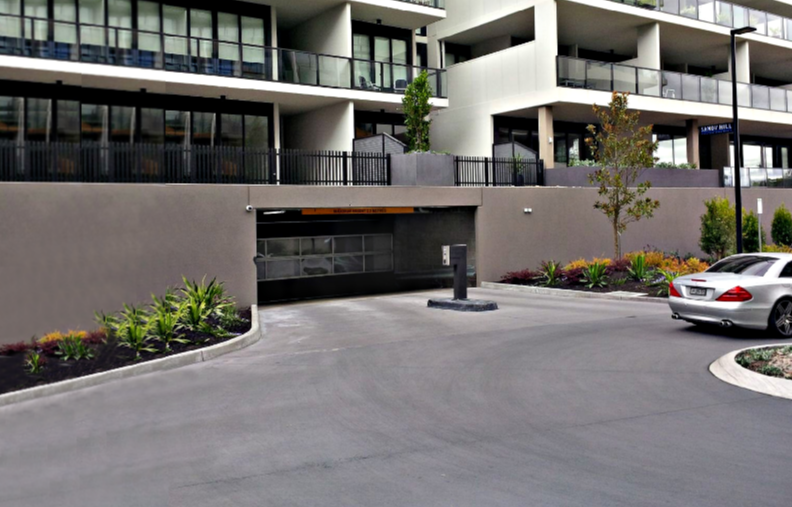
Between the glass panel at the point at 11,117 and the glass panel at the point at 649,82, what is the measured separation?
22569 mm

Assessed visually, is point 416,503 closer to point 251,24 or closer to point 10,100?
point 10,100

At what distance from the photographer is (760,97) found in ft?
119

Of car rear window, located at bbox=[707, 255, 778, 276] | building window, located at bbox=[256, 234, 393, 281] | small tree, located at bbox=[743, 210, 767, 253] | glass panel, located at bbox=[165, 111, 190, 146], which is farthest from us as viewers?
small tree, located at bbox=[743, 210, 767, 253]

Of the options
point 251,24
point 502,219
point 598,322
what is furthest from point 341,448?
point 251,24

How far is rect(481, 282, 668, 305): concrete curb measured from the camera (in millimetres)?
20203

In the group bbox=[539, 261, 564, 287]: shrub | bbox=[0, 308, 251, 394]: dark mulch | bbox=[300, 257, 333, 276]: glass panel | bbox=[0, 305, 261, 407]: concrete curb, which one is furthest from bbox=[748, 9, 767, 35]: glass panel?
bbox=[0, 308, 251, 394]: dark mulch

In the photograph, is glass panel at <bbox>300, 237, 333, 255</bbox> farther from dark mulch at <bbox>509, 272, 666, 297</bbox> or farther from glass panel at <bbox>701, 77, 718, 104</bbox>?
glass panel at <bbox>701, 77, 718, 104</bbox>

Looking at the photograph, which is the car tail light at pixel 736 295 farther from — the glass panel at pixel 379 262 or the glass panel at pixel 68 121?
the glass panel at pixel 68 121

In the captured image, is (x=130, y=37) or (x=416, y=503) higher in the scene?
(x=130, y=37)

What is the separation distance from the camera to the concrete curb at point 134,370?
426 inches

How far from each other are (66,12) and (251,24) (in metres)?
6.16

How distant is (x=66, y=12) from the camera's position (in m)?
23.2

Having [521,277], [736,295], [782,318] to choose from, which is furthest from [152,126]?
[782,318]

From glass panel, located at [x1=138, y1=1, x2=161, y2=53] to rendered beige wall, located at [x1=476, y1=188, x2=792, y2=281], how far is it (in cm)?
1131
